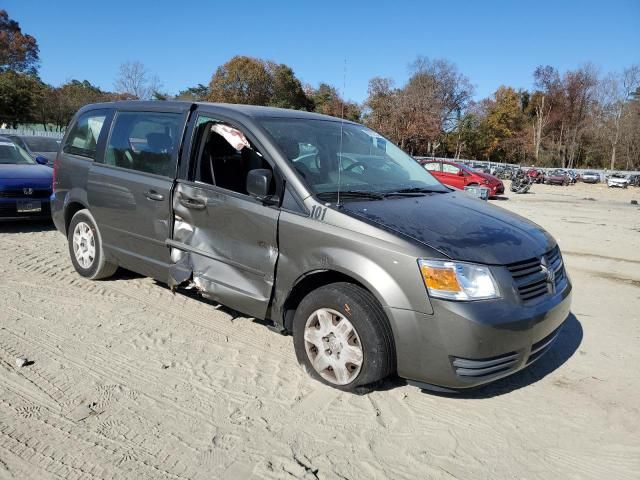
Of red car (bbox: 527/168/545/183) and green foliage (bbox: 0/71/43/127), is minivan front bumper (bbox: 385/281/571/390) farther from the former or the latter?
green foliage (bbox: 0/71/43/127)

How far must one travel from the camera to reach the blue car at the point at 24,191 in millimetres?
7750

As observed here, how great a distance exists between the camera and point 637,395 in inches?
142

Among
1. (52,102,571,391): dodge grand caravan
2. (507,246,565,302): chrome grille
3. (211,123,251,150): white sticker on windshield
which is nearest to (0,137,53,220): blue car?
(52,102,571,391): dodge grand caravan

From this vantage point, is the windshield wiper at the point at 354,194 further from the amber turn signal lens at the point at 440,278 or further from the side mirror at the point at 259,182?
the amber turn signal lens at the point at 440,278

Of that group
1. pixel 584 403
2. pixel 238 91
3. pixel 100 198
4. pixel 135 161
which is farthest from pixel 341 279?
pixel 238 91

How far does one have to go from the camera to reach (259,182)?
3.59m

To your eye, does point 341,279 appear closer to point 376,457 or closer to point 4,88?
point 376,457

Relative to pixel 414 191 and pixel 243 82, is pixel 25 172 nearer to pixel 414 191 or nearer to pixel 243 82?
pixel 414 191

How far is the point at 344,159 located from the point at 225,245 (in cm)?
117

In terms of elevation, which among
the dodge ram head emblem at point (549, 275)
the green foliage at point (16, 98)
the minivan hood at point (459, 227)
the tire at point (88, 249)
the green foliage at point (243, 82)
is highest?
the green foliage at point (243, 82)

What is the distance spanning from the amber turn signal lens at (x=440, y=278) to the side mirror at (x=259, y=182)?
4.12 ft

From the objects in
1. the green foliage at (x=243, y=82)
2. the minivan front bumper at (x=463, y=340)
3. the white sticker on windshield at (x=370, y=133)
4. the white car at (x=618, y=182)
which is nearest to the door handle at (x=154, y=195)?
the white sticker on windshield at (x=370, y=133)

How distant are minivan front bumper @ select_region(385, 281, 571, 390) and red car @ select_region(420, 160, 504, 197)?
1985 centimetres

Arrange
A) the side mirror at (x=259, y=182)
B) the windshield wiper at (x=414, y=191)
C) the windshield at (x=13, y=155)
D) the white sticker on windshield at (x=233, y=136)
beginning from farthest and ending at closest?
the windshield at (x=13, y=155) → the white sticker on windshield at (x=233, y=136) → the windshield wiper at (x=414, y=191) → the side mirror at (x=259, y=182)
